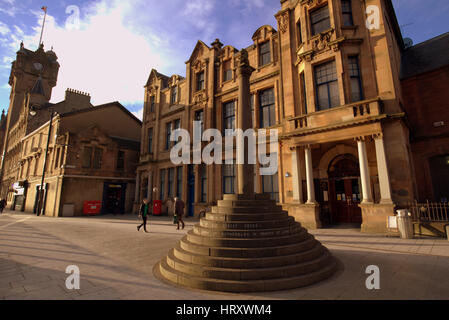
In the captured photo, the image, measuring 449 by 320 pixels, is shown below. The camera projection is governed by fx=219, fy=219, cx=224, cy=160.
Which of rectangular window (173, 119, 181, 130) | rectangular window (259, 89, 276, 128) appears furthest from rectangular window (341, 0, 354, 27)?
rectangular window (173, 119, 181, 130)

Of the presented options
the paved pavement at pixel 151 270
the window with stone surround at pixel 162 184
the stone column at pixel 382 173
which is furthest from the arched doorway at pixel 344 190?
the window with stone surround at pixel 162 184

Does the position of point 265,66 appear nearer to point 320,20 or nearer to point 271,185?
point 320,20

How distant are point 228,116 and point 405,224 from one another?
13.3 metres

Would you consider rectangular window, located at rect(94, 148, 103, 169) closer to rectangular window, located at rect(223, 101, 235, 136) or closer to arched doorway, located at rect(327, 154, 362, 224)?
rectangular window, located at rect(223, 101, 235, 136)

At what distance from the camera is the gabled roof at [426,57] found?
1390 cm

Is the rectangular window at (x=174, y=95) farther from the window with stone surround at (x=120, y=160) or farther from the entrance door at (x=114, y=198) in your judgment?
the entrance door at (x=114, y=198)

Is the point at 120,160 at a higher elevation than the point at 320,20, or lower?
lower

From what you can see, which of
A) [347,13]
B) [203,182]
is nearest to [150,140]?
[203,182]

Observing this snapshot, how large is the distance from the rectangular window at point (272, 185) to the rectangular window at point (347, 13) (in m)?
9.74

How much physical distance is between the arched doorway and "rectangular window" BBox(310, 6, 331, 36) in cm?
781

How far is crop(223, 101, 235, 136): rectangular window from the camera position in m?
17.9

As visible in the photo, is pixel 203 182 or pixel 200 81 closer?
pixel 203 182

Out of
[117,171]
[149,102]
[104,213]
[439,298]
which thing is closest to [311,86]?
[439,298]

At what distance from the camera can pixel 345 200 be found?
41.7ft
